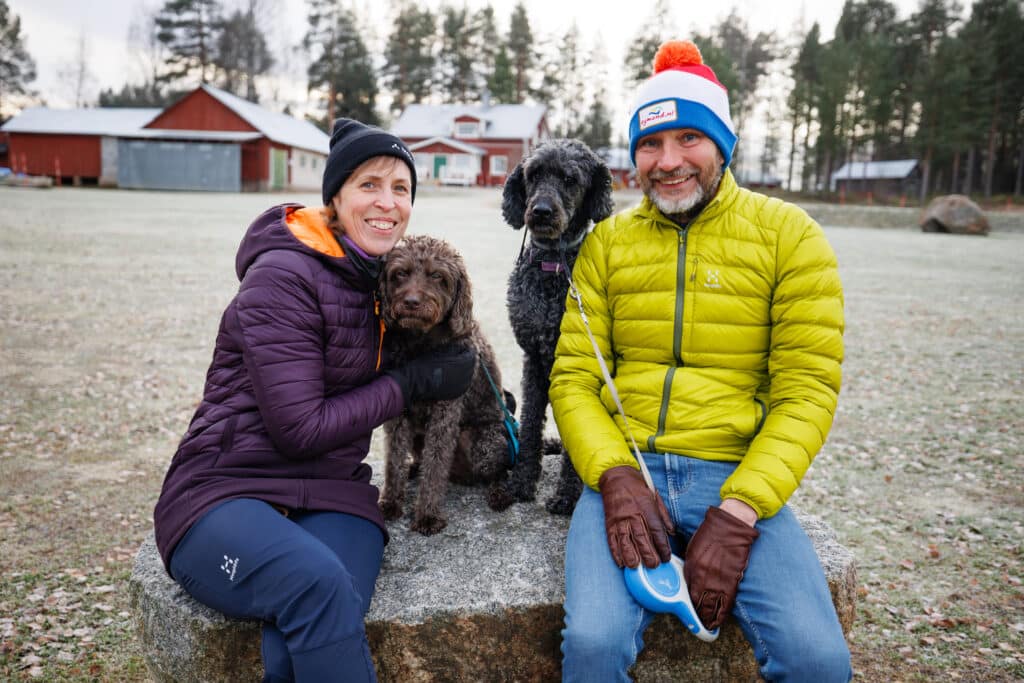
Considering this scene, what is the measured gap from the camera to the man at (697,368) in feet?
7.89

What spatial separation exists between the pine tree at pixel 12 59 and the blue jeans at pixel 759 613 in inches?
2778

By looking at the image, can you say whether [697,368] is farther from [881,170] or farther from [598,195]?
[881,170]

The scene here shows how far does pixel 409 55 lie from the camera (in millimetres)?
58469

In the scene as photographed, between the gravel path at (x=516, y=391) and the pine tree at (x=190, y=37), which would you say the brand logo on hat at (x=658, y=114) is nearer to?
the gravel path at (x=516, y=391)

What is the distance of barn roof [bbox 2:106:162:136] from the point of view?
130 ft

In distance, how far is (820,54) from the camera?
166 feet

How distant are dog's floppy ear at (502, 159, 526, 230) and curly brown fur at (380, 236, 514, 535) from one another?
74 cm

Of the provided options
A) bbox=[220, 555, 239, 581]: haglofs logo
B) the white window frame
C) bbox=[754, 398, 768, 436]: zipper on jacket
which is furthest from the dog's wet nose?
the white window frame

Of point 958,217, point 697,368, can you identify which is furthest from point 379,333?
point 958,217

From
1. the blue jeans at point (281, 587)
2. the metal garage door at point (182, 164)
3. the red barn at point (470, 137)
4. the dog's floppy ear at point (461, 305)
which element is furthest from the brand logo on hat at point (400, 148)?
the red barn at point (470, 137)

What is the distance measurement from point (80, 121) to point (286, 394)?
157ft

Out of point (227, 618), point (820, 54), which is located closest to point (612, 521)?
point (227, 618)

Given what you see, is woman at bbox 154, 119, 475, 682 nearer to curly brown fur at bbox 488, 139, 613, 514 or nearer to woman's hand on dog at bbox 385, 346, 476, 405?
woman's hand on dog at bbox 385, 346, 476, 405

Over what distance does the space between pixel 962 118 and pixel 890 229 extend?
63.0ft
